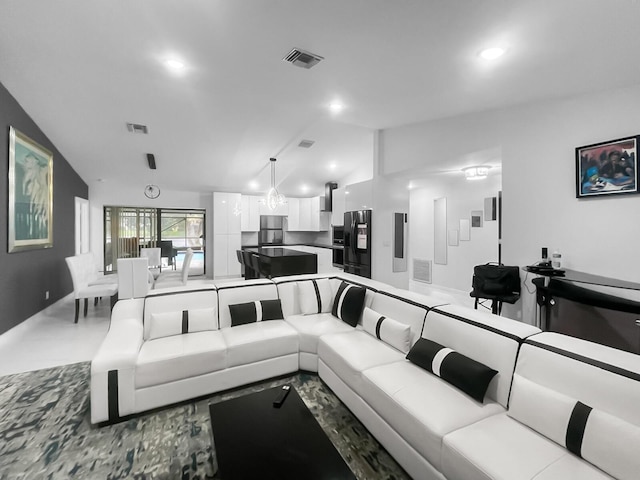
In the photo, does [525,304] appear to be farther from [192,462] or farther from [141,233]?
[141,233]

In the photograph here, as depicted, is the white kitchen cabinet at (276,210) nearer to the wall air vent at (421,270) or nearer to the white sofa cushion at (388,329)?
the wall air vent at (421,270)

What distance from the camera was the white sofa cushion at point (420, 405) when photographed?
1485 mm

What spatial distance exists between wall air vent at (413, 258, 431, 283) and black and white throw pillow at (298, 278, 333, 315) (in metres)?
4.06

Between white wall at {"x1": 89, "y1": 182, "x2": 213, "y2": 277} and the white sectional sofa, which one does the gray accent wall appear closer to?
white wall at {"x1": 89, "y1": 182, "x2": 213, "y2": 277}

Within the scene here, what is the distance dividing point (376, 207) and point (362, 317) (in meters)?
2.68

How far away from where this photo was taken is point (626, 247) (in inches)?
104

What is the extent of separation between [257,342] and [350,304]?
0.98m

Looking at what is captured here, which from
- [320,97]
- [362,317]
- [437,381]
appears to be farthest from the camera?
[320,97]

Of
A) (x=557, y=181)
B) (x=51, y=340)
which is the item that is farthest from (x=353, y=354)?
(x=51, y=340)

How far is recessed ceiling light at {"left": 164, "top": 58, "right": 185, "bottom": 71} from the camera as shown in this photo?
287 centimetres

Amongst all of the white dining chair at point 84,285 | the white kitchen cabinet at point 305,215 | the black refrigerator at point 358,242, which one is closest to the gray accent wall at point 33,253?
the white dining chair at point 84,285

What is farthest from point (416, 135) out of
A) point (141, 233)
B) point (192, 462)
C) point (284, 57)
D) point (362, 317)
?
point (141, 233)

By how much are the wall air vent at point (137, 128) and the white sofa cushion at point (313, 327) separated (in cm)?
386

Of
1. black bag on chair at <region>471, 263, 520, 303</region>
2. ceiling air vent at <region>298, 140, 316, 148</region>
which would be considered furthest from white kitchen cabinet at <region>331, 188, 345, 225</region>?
black bag on chair at <region>471, 263, 520, 303</region>
